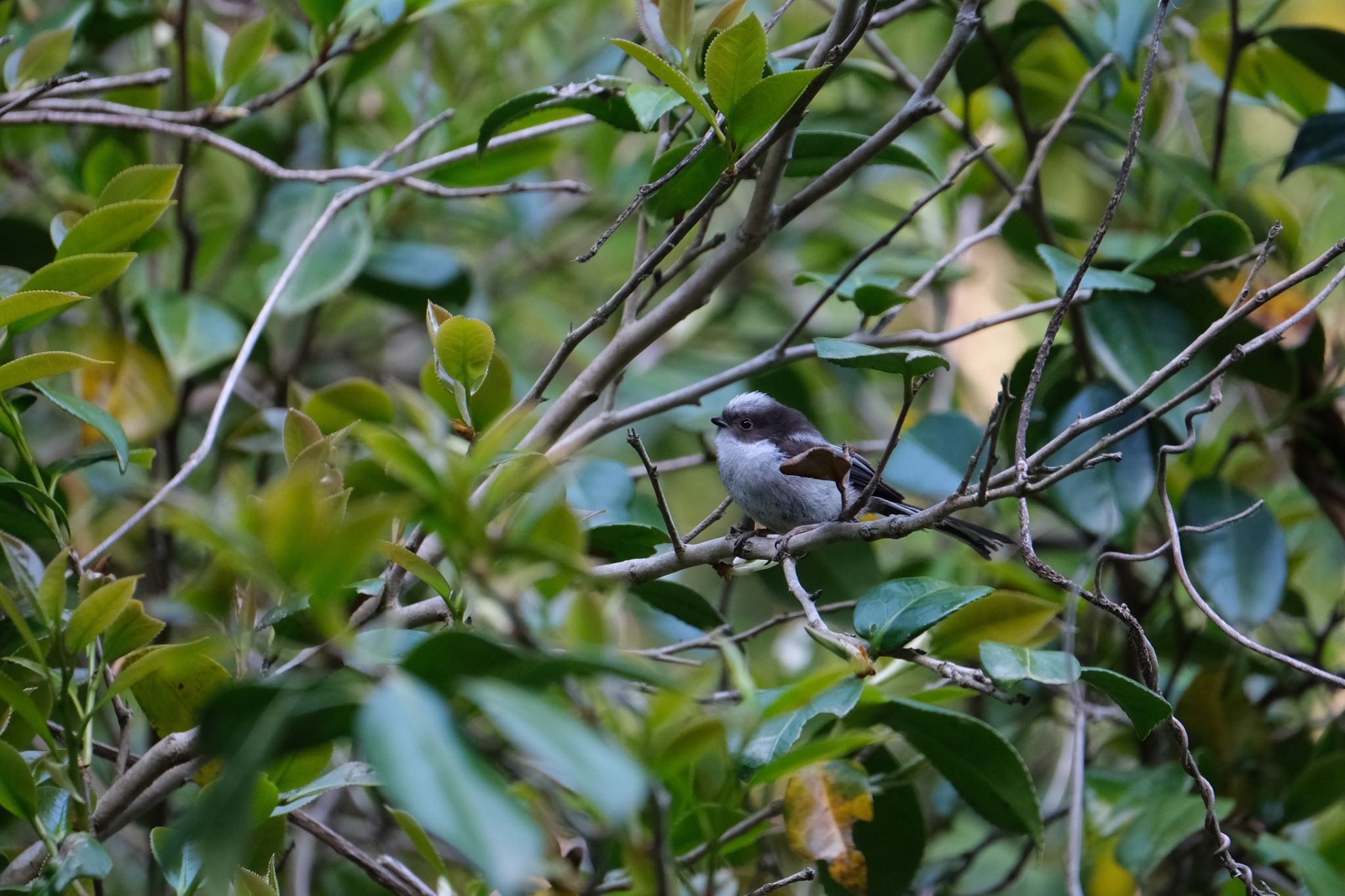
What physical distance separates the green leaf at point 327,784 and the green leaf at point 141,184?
41.4 inches

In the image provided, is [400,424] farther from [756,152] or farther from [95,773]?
[756,152]

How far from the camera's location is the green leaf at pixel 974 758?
1.68 metres

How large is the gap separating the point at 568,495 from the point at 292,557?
1489 millimetres

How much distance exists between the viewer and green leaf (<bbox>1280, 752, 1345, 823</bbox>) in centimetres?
229

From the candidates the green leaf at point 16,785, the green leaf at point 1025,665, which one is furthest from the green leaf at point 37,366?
the green leaf at point 1025,665

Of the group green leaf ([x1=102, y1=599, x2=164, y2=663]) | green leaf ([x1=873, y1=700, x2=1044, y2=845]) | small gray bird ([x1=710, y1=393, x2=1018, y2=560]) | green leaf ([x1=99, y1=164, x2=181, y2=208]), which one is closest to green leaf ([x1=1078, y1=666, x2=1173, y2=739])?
green leaf ([x1=873, y1=700, x2=1044, y2=845])

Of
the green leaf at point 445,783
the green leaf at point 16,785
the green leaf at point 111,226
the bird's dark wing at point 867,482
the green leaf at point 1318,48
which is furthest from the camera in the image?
the bird's dark wing at point 867,482

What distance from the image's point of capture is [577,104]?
2.10 m

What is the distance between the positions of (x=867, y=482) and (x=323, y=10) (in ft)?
5.62

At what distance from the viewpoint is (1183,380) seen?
7.65ft

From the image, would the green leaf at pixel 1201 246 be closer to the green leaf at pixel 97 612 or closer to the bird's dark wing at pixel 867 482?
the bird's dark wing at pixel 867 482

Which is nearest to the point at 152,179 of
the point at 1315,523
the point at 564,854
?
the point at 564,854

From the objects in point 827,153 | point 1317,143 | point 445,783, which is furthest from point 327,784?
point 1317,143

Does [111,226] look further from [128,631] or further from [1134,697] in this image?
[1134,697]
